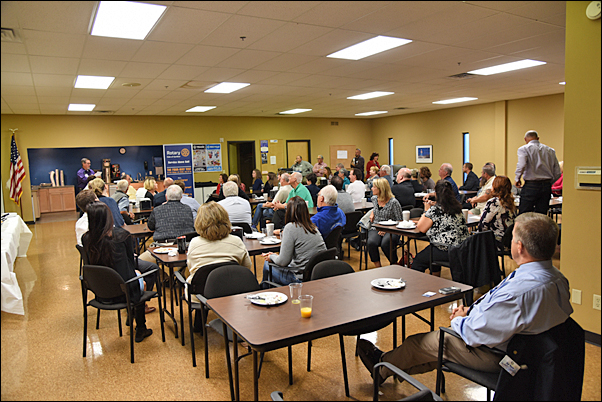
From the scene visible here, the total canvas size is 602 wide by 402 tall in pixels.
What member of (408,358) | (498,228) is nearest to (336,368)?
(408,358)

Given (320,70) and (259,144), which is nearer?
(320,70)

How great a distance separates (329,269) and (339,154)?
1322 cm

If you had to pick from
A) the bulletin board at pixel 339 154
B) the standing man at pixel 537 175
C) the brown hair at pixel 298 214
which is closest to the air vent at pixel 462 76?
the standing man at pixel 537 175

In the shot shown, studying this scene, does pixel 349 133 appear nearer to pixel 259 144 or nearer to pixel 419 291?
pixel 259 144

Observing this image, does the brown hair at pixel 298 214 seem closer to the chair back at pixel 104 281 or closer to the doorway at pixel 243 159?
the chair back at pixel 104 281

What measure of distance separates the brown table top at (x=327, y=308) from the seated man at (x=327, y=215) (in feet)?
5.99

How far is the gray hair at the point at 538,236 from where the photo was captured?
205 cm

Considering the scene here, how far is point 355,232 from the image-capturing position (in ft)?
19.5

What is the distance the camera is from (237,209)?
5535 mm

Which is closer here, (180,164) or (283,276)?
(283,276)

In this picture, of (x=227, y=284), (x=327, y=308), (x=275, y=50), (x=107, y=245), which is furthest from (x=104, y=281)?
(x=275, y=50)

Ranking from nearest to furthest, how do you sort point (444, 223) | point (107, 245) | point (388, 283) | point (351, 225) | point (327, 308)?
point (327, 308), point (388, 283), point (107, 245), point (444, 223), point (351, 225)

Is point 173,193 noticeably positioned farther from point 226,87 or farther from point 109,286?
point 226,87

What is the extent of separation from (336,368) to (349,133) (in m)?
13.8
